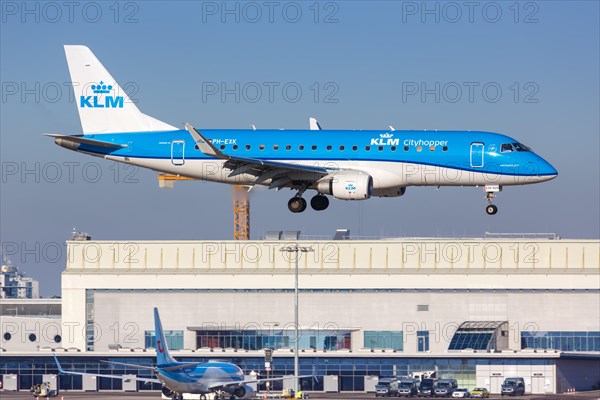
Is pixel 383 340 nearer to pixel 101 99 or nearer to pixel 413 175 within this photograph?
pixel 101 99

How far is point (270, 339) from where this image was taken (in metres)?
153

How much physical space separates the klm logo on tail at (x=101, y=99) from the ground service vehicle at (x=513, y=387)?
189 feet

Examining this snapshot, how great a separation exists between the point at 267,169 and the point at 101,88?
18.5 meters

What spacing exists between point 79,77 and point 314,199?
69.5 ft

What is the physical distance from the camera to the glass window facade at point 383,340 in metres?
151

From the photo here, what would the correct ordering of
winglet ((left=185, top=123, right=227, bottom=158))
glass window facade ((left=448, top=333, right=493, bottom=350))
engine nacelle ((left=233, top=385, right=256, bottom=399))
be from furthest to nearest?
glass window facade ((left=448, top=333, right=493, bottom=350)) < engine nacelle ((left=233, top=385, right=256, bottom=399)) < winglet ((left=185, top=123, right=227, bottom=158))

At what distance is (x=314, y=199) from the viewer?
94.2 meters

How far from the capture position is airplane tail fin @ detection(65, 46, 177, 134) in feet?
319

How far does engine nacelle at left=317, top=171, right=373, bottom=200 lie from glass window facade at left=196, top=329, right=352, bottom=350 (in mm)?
64815

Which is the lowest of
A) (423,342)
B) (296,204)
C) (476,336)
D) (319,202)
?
(423,342)

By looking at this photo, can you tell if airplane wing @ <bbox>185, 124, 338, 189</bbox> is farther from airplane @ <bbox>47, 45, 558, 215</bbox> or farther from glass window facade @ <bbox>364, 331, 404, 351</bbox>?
glass window facade @ <bbox>364, 331, 404, 351</bbox>

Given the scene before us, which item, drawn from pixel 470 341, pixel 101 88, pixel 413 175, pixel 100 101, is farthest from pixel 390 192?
pixel 470 341

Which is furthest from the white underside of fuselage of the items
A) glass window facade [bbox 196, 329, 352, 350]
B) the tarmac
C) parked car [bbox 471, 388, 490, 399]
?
glass window facade [bbox 196, 329, 352, 350]

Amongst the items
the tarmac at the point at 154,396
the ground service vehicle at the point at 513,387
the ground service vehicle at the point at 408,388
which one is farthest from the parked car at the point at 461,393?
the ground service vehicle at the point at 513,387
